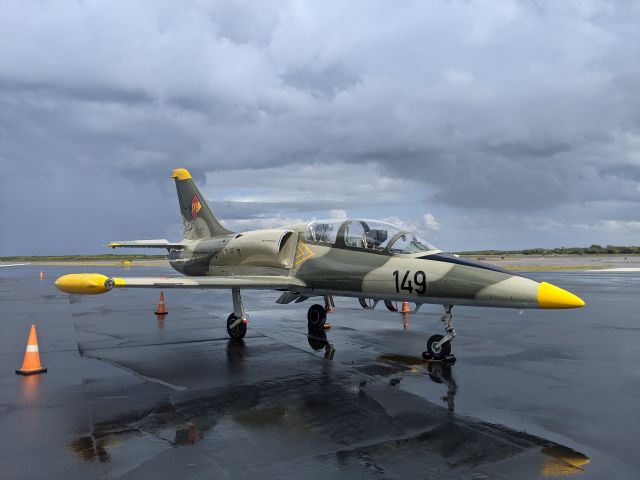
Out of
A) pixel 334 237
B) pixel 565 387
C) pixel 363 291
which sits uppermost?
pixel 334 237

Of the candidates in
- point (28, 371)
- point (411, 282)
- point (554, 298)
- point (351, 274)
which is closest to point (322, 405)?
point (411, 282)

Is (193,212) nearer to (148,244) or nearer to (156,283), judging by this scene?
(148,244)

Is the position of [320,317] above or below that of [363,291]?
below

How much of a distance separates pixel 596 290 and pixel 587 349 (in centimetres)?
1579

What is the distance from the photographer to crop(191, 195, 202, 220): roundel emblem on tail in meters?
17.1

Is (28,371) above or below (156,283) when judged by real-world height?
below

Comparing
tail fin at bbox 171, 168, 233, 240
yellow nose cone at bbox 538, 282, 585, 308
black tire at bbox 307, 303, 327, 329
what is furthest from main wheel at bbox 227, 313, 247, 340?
yellow nose cone at bbox 538, 282, 585, 308

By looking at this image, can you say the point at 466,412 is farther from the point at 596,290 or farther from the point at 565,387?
the point at 596,290

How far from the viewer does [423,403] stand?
281 inches

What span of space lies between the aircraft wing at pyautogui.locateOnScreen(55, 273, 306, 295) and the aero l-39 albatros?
0.06 feet

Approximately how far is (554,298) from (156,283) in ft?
25.1

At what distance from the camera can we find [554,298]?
819cm

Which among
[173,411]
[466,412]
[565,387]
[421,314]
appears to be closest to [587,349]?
[565,387]

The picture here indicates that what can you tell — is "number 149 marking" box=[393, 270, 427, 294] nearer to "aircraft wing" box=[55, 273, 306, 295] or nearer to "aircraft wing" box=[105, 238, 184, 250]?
"aircraft wing" box=[55, 273, 306, 295]
